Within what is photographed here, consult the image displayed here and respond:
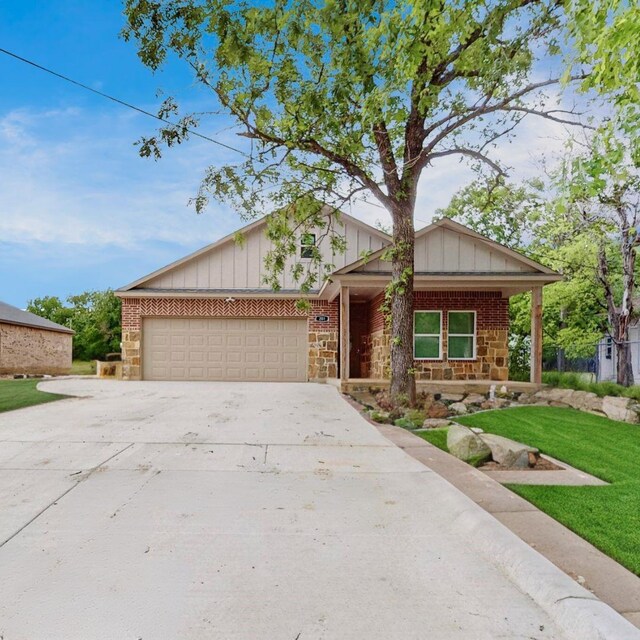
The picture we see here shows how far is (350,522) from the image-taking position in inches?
139

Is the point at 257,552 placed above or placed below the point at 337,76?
below

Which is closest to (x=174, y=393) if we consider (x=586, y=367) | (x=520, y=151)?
(x=520, y=151)

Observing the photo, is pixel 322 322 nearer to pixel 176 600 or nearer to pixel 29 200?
pixel 29 200

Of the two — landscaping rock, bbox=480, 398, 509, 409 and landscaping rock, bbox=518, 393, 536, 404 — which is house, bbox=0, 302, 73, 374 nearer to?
landscaping rock, bbox=480, 398, 509, 409

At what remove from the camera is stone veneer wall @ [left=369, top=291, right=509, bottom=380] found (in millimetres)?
14500

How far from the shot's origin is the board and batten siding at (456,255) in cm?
1348

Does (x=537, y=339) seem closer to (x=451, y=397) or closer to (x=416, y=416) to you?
(x=451, y=397)

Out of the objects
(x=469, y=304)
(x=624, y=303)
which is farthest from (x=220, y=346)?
(x=624, y=303)

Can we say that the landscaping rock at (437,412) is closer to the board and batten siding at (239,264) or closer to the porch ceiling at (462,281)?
the porch ceiling at (462,281)

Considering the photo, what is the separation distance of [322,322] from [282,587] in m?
14.4

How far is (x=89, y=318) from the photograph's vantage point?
3691 centimetres

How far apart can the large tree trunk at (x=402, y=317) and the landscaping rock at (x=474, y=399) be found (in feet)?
6.72

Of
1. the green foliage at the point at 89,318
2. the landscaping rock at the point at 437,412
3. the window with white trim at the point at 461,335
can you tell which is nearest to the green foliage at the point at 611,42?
the landscaping rock at the point at 437,412

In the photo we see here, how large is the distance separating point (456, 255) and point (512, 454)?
8.66 meters
